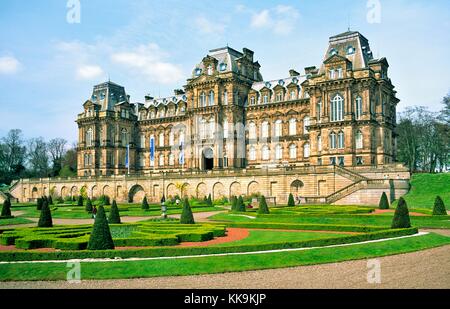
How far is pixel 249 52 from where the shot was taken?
79.5m

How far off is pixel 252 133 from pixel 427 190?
31.1 meters

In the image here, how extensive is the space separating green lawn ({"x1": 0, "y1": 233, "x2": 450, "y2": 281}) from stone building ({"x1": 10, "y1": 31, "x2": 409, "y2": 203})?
32.4 m

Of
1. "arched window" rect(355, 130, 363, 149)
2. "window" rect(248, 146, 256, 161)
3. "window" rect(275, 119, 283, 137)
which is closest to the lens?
"arched window" rect(355, 130, 363, 149)

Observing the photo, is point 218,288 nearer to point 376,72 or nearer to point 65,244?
point 65,244

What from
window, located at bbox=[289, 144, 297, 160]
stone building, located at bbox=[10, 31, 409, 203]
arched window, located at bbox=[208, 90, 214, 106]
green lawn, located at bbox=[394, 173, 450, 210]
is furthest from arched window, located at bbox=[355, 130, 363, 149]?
arched window, located at bbox=[208, 90, 214, 106]

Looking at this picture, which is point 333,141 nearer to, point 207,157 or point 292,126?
point 292,126

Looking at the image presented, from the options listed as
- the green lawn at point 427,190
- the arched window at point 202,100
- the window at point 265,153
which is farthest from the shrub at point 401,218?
the arched window at point 202,100

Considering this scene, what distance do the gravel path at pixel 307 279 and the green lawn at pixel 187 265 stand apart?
48cm

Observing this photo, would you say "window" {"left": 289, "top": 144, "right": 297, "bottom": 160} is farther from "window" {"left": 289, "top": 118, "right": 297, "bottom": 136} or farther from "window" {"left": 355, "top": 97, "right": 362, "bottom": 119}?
"window" {"left": 355, "top": 97, "right": 362, "bottom": 119}

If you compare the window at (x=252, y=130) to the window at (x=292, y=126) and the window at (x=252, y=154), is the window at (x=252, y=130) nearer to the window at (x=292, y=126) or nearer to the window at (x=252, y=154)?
the window at (x=252, y=154)

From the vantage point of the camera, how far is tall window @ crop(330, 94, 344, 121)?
2425 inches

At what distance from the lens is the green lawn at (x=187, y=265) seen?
54.2 ft

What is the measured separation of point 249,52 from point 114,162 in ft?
108
